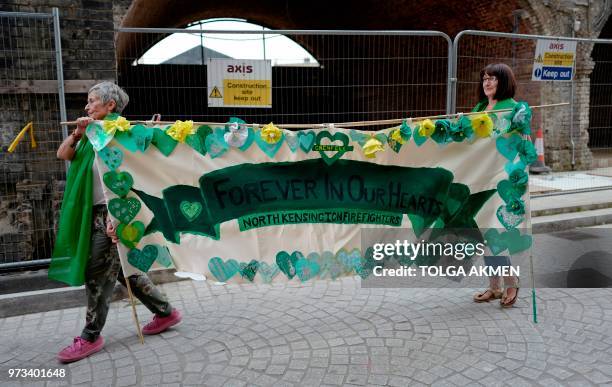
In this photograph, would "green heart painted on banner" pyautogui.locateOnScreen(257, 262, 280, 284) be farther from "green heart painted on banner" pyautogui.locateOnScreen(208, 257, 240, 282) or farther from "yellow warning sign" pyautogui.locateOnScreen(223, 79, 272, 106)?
"yellow warning sign" pyautogui.locateOnScreen(223, 79, 272, 106)

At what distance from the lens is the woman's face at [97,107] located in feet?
11.8

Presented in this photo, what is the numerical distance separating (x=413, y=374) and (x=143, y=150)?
244 centimetres

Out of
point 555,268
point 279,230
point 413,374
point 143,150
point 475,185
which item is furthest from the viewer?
point 555,268

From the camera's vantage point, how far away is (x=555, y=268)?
5547 mm

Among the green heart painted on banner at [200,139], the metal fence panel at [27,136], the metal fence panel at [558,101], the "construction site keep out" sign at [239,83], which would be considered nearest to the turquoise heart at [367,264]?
the green heart painted on banner at [200,139]

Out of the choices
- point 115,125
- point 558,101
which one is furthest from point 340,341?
point 558,101

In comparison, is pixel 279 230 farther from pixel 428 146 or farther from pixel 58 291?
pixel 58 291

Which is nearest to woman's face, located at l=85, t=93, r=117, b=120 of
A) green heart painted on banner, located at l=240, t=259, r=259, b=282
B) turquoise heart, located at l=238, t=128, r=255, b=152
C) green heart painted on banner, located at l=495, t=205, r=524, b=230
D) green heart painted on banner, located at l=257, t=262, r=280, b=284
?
turquoise heart, located at l=238, t=128, r=255, b=152

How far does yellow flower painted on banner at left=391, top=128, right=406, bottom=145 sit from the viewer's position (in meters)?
4.01

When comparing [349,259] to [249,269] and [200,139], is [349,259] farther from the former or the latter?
[200,139]

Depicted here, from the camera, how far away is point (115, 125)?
355cm

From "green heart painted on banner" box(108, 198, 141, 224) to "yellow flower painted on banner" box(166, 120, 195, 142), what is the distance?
1.80ft

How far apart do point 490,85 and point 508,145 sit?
565 mm

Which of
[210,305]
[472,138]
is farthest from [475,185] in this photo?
[210,305]
